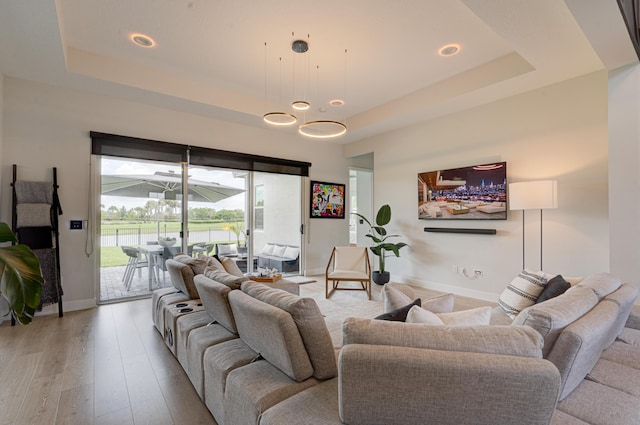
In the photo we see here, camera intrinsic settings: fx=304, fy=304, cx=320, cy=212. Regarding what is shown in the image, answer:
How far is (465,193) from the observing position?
477 centimetres

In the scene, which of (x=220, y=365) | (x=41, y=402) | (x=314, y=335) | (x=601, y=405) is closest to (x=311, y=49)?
(x=314, y=335)

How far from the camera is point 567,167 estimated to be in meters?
3.82

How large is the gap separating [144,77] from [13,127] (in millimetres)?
1646

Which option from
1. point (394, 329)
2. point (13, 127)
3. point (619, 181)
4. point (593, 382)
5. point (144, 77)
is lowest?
point (593, 382)

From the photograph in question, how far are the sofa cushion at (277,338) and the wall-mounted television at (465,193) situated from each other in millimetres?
4007

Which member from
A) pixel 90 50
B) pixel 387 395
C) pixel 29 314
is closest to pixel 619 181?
pixel 387 395

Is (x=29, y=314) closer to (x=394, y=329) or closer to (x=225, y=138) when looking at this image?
(x=394, y=329)

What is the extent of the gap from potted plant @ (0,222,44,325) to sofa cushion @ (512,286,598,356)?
8.36ft

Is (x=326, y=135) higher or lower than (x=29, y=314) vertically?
higher

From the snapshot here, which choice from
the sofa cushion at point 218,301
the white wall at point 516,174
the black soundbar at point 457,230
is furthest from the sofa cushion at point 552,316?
the black soundbar at point 457,230

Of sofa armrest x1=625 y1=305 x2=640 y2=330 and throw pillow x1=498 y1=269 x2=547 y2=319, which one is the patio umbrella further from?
sofa armrest x1=625 y1=305 x2=640 y2=330

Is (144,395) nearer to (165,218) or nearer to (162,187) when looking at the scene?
(165,218)

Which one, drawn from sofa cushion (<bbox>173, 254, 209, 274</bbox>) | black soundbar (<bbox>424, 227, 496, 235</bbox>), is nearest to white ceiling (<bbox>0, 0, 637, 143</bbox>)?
black soundbar (<bbox>424, 227, 496, 235</bbox>)

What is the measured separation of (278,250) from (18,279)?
4987 mm
